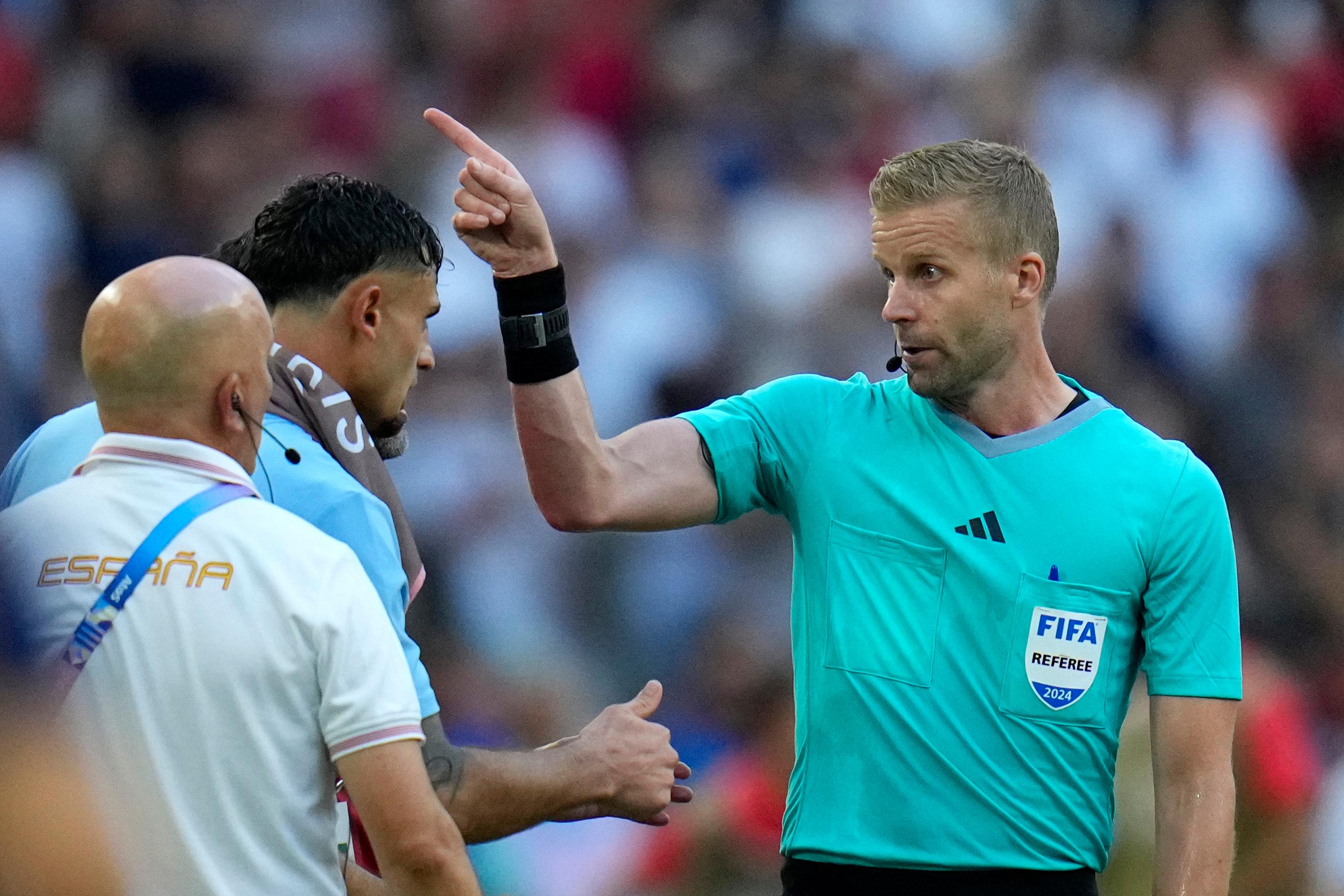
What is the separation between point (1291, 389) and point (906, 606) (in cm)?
582

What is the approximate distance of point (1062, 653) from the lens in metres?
3.38

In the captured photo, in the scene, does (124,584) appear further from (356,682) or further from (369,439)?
(369,439)

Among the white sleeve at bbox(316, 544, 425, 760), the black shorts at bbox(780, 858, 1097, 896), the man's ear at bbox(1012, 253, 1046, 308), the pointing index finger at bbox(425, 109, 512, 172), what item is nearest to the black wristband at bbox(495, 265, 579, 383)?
the pointing index finger at bbox(425, 109, 512, 172)

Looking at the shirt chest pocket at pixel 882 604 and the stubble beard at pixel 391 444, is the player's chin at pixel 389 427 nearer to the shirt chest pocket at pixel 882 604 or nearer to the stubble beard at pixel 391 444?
the stubble beard at pixel 391 444

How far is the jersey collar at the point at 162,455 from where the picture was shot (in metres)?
2.68

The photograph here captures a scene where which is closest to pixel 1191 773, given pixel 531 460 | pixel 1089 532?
pixel 1089 532

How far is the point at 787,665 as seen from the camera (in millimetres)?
6816

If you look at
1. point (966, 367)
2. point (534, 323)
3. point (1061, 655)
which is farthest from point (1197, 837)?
point (534, 323)

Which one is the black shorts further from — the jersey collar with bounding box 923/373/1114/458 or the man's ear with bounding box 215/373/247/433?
the man's ear with bounding box 215/373/247/433

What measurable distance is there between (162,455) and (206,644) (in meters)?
0.32

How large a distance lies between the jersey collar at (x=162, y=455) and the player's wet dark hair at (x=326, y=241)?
2.41ft

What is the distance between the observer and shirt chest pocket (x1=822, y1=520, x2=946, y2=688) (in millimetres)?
3369

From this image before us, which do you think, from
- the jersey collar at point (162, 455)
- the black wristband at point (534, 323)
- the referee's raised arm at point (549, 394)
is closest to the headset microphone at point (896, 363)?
the referee's raised arm at point (549, 394)

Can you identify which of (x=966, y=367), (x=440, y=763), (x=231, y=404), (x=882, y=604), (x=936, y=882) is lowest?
(x=936, y=882)
